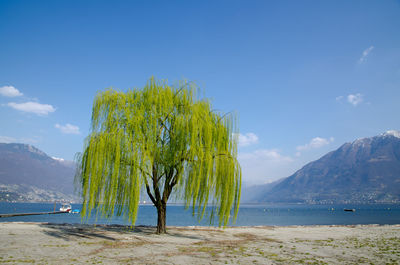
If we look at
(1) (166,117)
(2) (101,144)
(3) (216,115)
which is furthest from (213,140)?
(2) (101,144)

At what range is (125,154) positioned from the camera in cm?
1362

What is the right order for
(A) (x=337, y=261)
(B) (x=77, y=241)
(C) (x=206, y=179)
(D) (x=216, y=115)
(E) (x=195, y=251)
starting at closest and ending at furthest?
1. (A) (x=337, y=261)
2. (E) (x=195, y=251)
3. (B) (x=77, y=241)
4. (C) (x=206, y=179)
5. (D) (x=216, y=115)

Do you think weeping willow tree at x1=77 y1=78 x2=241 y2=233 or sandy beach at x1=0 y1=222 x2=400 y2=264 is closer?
sandy beach at x1=0 y1=222 x2=400 y2=264

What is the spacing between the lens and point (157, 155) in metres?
14.7

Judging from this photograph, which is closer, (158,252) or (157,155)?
(158,252)

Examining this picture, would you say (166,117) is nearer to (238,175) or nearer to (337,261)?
(238,175)

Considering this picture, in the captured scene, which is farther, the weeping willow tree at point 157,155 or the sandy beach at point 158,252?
the weeping willow tree at point 157,155

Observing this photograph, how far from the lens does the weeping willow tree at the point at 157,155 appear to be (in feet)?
43.7

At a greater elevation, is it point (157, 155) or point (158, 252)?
point (157, 155)

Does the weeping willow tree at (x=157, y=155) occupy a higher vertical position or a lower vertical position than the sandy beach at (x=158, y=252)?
higher

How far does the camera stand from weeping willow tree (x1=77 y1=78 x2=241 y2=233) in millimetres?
13305

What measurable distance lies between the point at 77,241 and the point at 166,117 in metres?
7.10

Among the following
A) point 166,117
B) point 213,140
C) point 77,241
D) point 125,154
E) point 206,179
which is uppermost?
point 166,117

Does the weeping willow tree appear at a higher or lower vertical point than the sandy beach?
higher
